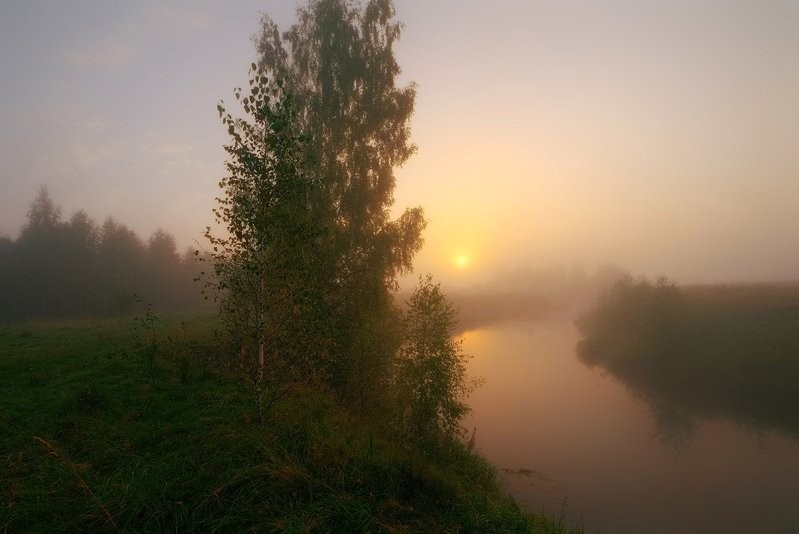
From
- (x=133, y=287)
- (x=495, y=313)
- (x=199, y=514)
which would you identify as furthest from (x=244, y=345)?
(x=495, y=313)

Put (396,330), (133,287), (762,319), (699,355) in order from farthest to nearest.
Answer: (133,287) → (762,319) → (699,355) → (396,330)

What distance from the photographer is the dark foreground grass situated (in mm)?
6801

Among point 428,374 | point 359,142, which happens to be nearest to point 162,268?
point 359,142

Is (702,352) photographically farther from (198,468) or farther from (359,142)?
(198,468)

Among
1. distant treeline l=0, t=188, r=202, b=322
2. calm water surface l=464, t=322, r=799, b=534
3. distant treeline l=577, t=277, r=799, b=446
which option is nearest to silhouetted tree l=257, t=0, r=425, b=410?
calm water surface l=464, t=322, r=799, b=534

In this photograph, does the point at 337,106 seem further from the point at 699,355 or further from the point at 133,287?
the point at 133,287

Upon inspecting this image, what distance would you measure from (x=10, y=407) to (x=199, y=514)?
10.7 m

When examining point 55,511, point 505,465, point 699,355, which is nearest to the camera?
point 55,511

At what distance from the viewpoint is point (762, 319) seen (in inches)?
1740

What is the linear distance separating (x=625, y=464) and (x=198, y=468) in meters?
29.1

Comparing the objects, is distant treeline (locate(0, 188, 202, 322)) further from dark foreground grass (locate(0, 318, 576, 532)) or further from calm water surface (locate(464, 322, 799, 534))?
calm water surface (locate(464, 322, 799, 534))

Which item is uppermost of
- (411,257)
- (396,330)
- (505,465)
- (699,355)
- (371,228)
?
(371,228)

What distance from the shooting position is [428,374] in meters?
18.9

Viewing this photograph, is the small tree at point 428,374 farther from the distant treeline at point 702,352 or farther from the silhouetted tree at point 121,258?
the silhouetted tree at point 121,258
